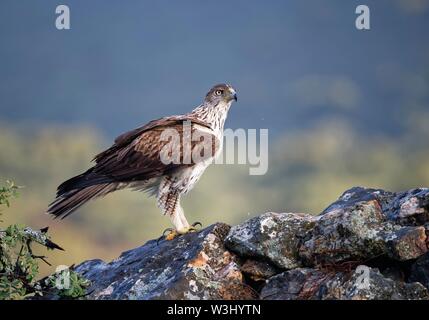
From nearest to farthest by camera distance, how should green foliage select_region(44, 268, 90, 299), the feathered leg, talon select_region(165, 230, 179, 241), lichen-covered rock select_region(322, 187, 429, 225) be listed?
lichen-covered rock select_region(322, 187, 429, 225) < green foliage select_region(44, 268, 90, 299) < talon select_region(165, 230, 179, 241) < the feathered leg

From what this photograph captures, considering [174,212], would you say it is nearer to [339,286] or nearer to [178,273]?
[178,273]

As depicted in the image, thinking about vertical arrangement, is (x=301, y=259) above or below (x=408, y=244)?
below

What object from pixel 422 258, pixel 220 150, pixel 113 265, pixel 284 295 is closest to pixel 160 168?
pixel 220 150

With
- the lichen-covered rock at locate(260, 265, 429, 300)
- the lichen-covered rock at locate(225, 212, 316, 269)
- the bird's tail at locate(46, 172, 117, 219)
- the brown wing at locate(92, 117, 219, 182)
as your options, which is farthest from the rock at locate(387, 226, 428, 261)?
the bird's tail at locate(46, 172, 117, 219)

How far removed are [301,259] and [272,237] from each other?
411 millimetres

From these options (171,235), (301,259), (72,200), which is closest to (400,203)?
(301,259)

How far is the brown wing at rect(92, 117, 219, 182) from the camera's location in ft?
35.6

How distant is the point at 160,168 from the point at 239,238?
9.42ft

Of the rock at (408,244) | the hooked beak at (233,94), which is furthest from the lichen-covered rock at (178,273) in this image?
the hooked beak at (233,94)

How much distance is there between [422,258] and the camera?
24.4ft

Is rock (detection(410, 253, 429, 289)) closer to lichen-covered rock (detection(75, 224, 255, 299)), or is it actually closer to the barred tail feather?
lichen-covered rock (detection(75, 224, 255, 299))

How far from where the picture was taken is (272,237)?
8.25 meters
